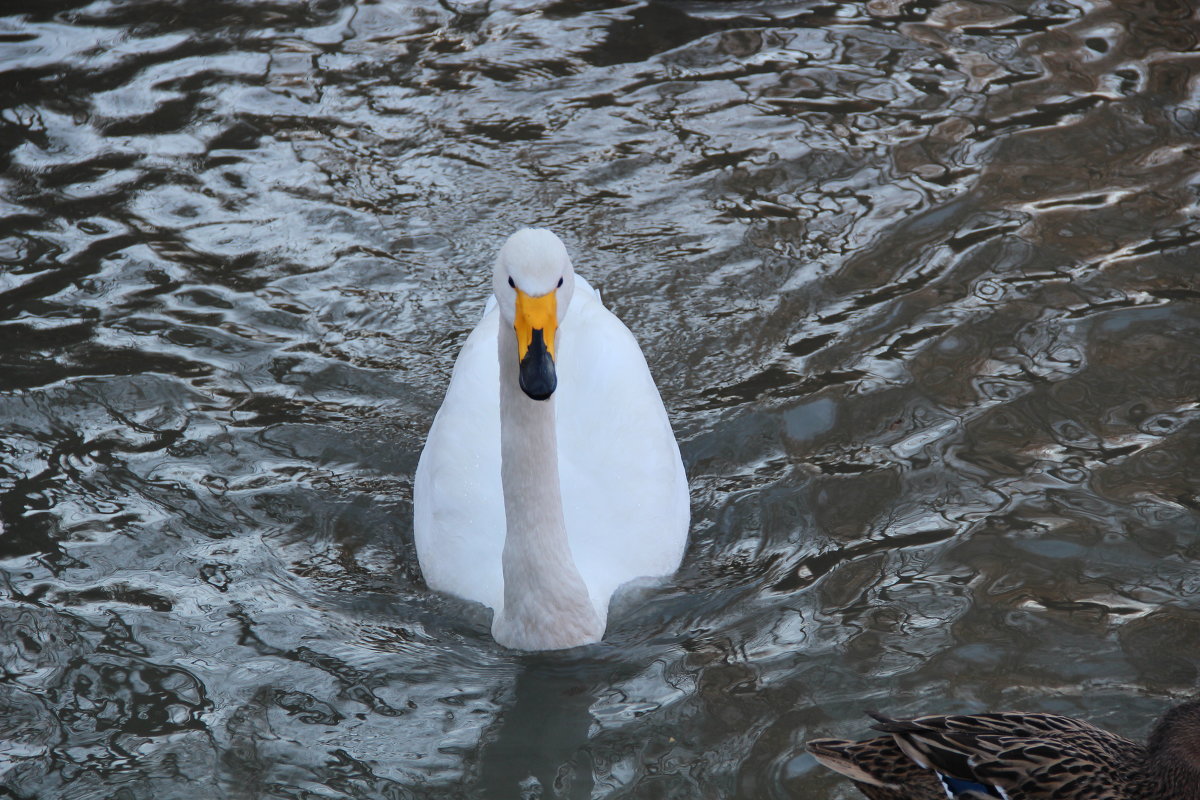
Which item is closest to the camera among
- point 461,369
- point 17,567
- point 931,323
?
point 17,567

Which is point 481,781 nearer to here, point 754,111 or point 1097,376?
point 1097,376

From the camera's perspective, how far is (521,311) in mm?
4801

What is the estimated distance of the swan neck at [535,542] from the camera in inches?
205

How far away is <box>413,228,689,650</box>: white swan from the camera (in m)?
4.92

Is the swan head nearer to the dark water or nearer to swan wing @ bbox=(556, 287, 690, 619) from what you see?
swan wing @ bbox=(556, 287, 690, 619)

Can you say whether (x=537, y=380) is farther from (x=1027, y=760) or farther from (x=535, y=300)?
(x=1027, y=760)

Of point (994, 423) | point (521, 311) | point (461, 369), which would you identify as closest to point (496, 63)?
point (461, 369)

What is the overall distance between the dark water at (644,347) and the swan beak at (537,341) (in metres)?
1.30

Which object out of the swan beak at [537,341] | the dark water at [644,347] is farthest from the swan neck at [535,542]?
the swan beak at [537,341]

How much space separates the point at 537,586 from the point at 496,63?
5.57 metres

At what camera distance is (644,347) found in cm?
745

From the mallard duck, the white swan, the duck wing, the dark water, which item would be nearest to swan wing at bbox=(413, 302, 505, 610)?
the white swan

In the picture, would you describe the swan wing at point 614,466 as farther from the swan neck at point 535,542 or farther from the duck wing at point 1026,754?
the duck wing at point 1026,754

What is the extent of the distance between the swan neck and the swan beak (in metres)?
0.37
